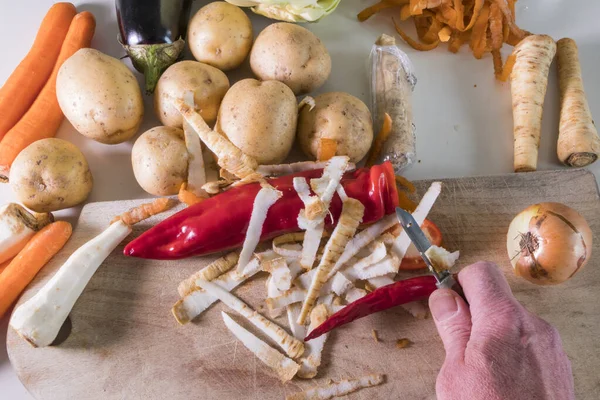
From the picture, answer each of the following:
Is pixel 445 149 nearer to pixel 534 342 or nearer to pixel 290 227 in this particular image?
pixel 290 227

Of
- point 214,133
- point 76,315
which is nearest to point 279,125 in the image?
point 214,133

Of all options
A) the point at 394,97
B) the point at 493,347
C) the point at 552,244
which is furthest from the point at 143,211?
the point at 552,244

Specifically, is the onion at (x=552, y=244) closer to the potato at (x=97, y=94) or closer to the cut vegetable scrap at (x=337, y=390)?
the cut vegetable scrap at (x=337, y=390)

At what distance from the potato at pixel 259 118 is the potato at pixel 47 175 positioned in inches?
15.6

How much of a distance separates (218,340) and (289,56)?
0.75 metres

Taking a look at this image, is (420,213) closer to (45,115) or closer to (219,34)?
(219,34)

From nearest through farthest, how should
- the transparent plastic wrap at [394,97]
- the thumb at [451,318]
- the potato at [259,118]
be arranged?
the thumb at [451,318] → the potato at [259,118] → the transparent plastic wrap at [394,97]

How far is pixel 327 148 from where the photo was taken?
1.26 metres

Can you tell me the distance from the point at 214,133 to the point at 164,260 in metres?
0.34

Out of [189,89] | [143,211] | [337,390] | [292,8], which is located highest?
[292,8]

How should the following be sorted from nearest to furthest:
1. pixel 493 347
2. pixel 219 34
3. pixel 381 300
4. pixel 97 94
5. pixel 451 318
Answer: pixel 493 347
pixel 451 318
pixel 381 300
pixel 97 94
pixel 219 34

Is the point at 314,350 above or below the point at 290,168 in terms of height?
below

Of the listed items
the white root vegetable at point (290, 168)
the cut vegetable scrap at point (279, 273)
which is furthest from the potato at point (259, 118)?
the cut vegetable scrap at point (279, 273)

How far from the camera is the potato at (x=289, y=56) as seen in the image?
1.32 m
